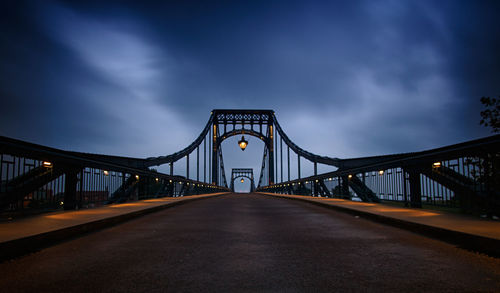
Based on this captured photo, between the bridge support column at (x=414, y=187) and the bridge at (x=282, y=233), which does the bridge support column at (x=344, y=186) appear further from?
the bridge support column at (x=414, y=187)

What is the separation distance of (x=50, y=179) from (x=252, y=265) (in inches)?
300

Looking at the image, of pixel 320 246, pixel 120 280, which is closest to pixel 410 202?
pixel 320 246

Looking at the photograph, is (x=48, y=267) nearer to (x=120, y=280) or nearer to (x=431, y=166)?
(x=120, y=280)

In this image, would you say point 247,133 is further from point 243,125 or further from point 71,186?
point 71,186

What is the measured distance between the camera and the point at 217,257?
3814 mm

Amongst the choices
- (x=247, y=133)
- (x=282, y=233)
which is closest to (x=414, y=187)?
(x=282, y=233)

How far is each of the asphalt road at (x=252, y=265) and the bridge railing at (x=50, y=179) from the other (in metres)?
3.34

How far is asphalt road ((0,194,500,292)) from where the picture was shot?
2.72 m

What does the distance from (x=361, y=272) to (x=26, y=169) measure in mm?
8016

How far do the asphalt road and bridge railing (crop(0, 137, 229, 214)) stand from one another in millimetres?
3336

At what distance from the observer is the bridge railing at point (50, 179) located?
23.4ft

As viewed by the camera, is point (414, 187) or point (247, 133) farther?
point (247, 133)

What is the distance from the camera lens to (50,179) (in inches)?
343

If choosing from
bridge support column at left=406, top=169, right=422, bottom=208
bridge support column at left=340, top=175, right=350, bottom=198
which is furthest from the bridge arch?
bridge support column at left=406, top=169, right=422, bottom=208
